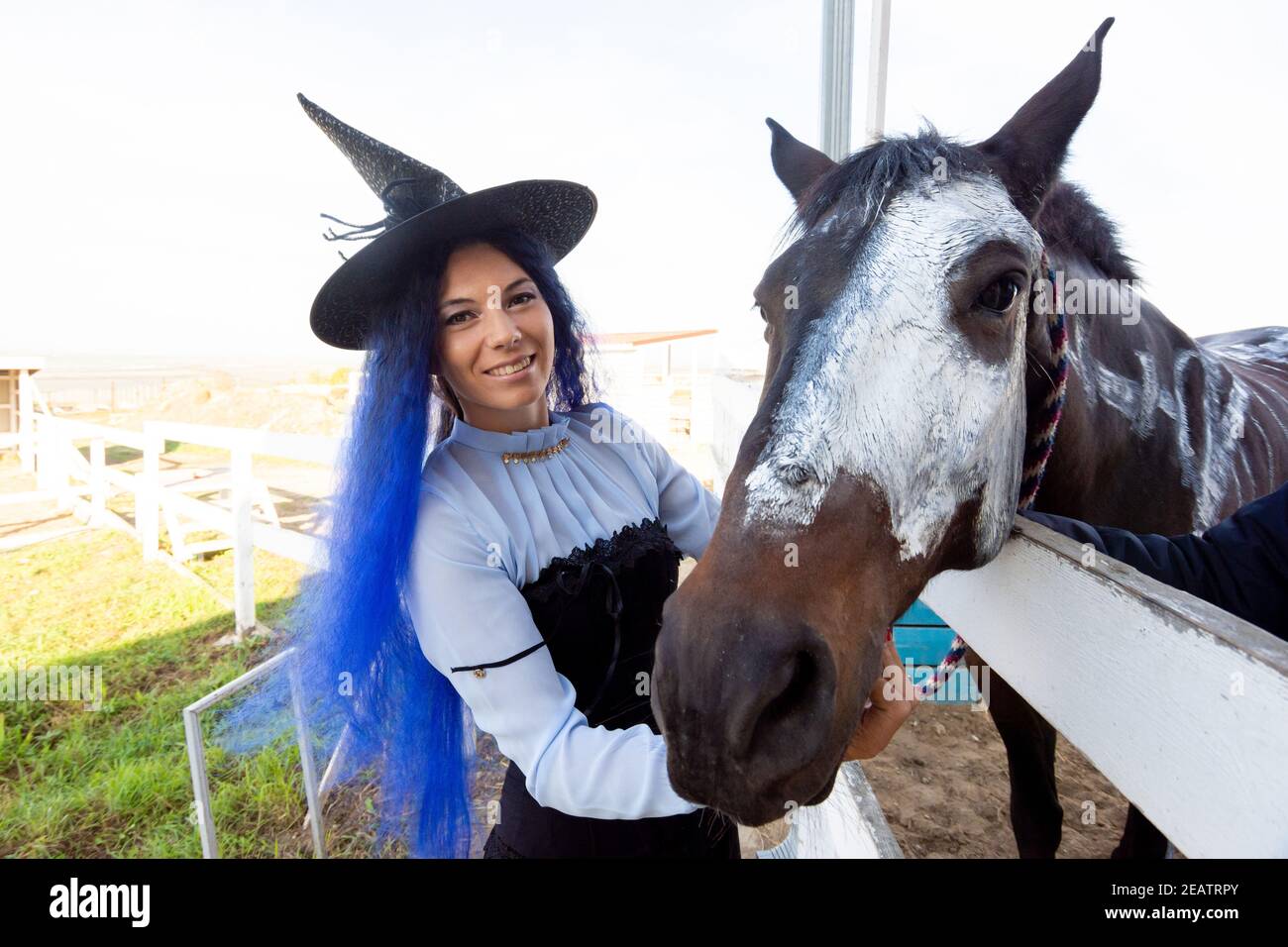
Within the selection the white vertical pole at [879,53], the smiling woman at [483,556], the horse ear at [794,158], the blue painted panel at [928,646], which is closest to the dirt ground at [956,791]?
the blue painted panel at [928,646]

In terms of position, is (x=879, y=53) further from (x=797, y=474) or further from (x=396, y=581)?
(x=396, y=581)

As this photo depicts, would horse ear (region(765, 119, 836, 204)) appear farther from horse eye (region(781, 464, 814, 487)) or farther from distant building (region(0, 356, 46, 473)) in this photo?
distant building (region(0, 356, 46, 473))

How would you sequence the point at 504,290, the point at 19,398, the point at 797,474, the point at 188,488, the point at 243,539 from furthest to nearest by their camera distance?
→ the point at 19,398
the point at 188,488
the point at 243,539
the point at 504,290
the point at 797,474

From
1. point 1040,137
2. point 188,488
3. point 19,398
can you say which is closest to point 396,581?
point 1040,137

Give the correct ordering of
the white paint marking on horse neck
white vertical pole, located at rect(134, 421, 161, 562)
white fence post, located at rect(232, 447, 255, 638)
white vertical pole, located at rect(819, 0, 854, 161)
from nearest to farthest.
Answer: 1. the white paint marking on horse neck
2. white vertical pole, located at rect(819, 0, 854, 161)
3. white fence post, located at rect(232, 447, 255, 638)
4. white vertical pole, located at rect(134, 421, 161, 562)

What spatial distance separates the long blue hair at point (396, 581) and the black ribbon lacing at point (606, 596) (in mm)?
360

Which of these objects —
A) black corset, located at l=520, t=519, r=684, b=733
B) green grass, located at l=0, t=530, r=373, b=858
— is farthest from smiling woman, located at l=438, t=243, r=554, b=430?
green grass, located at l=0, t=530, r=373, b=858

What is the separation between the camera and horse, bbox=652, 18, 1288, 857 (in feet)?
3.09

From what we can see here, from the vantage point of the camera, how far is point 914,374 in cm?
119

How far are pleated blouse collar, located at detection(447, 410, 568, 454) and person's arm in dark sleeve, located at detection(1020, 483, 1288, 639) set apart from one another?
1282mm

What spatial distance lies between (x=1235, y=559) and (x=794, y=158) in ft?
5.37

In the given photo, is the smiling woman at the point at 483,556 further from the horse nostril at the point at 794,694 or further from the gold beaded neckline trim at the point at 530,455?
the horse nostril at the point at 794,694
